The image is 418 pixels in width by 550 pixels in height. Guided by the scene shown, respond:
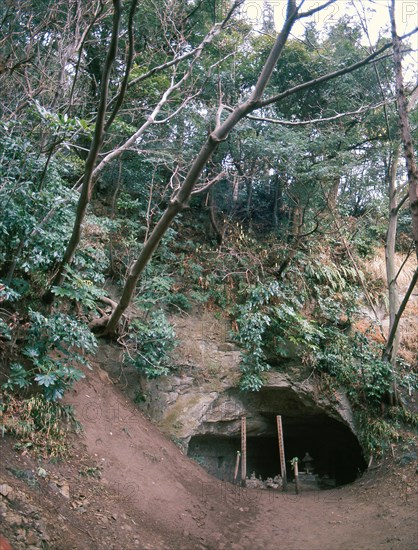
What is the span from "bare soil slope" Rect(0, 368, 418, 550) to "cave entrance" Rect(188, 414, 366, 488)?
200 cm

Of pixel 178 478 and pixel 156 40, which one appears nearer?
pixel 178 478

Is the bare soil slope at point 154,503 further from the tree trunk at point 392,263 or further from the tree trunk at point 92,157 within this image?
the tree trunk at point 392,263

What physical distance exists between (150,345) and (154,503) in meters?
3.11

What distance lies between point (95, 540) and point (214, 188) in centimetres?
939

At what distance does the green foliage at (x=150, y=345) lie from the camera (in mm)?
8250

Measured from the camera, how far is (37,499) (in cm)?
438

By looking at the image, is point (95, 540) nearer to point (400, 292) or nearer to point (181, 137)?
point (181, 137)

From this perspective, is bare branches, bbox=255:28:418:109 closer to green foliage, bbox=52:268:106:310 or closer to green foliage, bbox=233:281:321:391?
green foliage, bbox=52:268:106:310

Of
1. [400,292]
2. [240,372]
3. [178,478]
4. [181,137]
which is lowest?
[178,478]

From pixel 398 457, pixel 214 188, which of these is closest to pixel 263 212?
pixel 214 188

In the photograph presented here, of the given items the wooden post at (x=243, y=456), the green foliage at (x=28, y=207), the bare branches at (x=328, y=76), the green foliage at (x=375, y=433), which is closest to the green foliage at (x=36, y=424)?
the green foliage at (x=28, y=207)

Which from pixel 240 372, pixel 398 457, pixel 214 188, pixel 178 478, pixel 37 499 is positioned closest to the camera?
pixel 37 499

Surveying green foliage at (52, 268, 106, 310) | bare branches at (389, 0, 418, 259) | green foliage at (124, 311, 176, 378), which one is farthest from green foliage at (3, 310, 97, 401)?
bare branches at (389, 0, 418, 259)

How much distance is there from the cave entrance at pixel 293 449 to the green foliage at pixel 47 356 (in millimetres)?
4844
